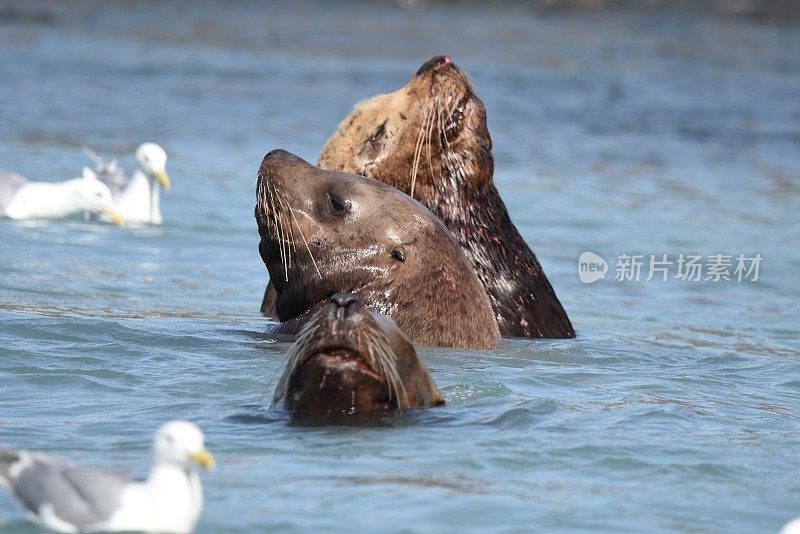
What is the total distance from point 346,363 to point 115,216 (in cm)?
684

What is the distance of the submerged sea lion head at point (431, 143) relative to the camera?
25.8 ft

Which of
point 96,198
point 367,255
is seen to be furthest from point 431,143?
point 96,198

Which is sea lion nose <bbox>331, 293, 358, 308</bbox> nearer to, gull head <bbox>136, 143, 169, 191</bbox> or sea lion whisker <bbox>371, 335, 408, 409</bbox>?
sea lion whisker <bbox>371, 335, 408, 409</bbox>

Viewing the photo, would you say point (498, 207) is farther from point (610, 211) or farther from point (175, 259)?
point (610, 211)

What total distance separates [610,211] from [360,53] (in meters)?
13.4

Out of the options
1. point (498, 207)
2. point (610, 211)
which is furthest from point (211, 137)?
point (498, 207)

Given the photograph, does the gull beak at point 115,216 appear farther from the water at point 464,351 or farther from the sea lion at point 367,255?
the sea lion at point 367,255

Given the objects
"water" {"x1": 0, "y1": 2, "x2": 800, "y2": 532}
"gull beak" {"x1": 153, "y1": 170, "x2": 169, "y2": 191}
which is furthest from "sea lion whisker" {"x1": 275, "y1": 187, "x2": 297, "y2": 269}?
"gull beak" {"x1": 153, "y1": 170, "x2": 169, "y2": 191}

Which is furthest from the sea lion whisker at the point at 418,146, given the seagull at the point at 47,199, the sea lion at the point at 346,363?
the seagull at the point at 47,199

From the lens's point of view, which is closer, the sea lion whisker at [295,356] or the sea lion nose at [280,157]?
the sea lion whisker at [295,356]

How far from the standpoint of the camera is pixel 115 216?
38.8 feet

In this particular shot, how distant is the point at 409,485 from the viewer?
4852 mm

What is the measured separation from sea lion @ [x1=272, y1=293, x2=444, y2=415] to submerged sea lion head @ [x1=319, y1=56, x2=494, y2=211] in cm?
249

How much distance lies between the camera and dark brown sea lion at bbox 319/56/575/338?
7.73 metres
